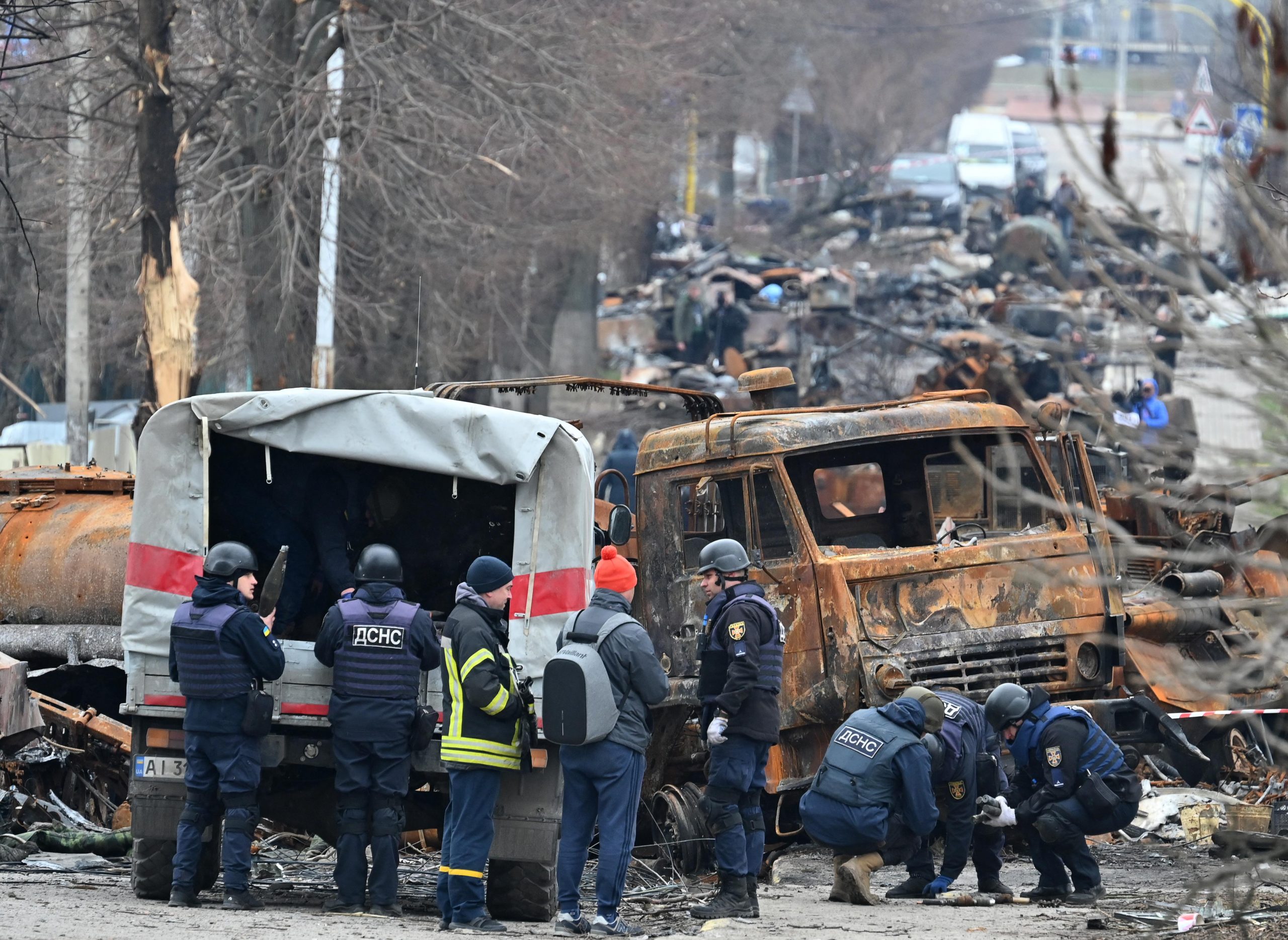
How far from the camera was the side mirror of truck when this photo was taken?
9867 mm

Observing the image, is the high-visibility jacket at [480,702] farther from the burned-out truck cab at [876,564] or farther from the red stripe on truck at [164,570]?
the burned-out truck cab at [876,564]

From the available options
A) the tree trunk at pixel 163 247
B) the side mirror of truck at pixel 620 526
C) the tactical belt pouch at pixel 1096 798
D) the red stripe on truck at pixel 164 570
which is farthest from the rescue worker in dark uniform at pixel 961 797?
the tree trunk at pixel 163 247

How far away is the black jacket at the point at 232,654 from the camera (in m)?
7.99

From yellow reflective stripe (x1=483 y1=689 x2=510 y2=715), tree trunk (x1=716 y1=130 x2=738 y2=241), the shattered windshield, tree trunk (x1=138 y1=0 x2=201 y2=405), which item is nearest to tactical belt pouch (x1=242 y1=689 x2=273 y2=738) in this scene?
yellow reflective stripe (x1=483 y1=689 x2=510 y2=715)

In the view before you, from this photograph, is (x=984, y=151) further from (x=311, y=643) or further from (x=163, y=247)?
(x=311, y=643)

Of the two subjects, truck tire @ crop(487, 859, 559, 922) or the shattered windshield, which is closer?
truck tire @ crop(487, 859, 559, 922)

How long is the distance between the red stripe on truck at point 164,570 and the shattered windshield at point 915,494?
12.0 feet

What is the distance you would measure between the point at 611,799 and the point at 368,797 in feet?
3.65

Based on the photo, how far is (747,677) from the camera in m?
8.40

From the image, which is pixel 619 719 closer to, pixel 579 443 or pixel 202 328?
pixel 579 443

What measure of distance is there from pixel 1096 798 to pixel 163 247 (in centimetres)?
1006

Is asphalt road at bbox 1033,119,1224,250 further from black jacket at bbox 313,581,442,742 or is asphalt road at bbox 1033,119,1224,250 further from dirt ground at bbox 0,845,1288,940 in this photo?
black jacket at bbox 313,581,442,742

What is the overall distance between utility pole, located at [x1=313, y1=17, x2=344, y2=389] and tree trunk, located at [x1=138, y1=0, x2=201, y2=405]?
2951mm

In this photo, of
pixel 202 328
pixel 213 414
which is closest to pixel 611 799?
pixel 213 414
